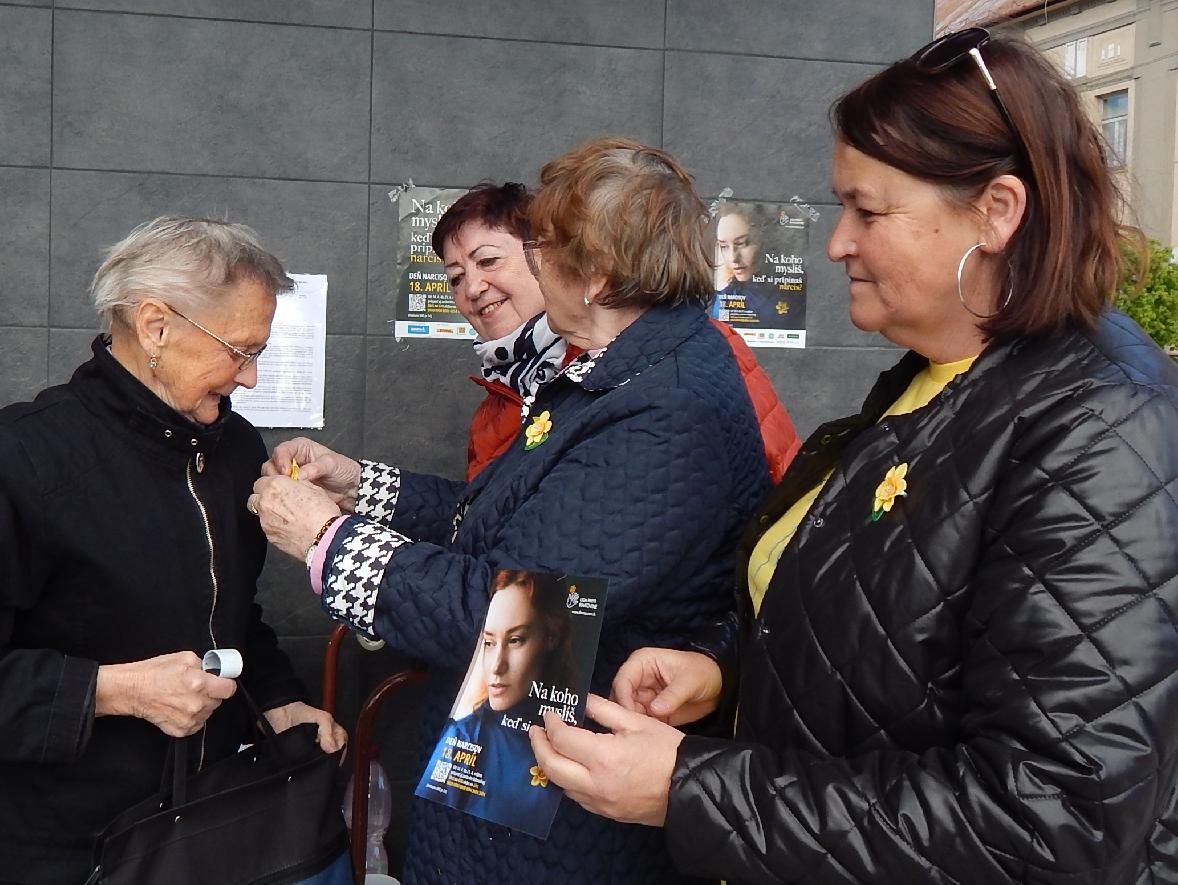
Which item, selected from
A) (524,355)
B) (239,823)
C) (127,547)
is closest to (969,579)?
(239,823)

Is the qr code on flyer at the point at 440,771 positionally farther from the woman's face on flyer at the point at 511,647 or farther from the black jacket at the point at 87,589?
the black jacket at the point at 87,589

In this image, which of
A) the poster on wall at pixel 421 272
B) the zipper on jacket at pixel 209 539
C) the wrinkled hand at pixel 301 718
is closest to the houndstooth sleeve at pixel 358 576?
the zipper on jacket at pixel 209 539

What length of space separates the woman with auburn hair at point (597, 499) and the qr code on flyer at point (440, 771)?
8.0 inches

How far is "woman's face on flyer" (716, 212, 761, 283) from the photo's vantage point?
4184 mm

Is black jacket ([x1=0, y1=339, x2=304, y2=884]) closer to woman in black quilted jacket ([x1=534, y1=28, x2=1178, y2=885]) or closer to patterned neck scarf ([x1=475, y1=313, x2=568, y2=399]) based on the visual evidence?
patterned neck scarf ([x1=475, y1=313, x2=568, y2=399])

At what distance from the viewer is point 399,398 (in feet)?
13.0

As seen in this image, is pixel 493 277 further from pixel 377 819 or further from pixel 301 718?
pixel 377 819

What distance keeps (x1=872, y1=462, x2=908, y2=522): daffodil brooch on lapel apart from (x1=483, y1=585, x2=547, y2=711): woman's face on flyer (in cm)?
42

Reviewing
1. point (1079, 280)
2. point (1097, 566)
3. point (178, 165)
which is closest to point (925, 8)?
point (178, 165)

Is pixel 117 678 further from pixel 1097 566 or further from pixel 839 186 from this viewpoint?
pixel 1097 566

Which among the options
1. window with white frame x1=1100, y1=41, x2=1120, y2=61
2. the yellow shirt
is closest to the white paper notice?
the yellow shirt

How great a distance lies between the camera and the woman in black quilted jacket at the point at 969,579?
1.02 metres

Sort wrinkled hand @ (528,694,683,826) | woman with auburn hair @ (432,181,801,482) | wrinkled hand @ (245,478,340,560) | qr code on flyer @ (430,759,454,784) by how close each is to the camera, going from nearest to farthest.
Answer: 1. wrinkled hand @ (528,694,683,826)
2. qr code on flyer @ (430,759,454,784)
3. wrinkled hand @ (245,478,340,560)
4. woman with auburn hair @ (432,181,801,482)

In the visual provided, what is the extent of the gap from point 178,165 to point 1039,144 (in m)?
3.22
